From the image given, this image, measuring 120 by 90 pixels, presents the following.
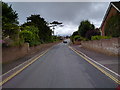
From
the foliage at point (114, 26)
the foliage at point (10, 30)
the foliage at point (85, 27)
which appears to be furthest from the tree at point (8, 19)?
the foliage at point (85, 27)

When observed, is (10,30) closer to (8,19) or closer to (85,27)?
(8,19)

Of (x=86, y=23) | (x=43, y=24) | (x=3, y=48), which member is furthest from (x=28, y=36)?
(x=86, y=23)

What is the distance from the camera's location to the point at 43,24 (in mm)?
53156

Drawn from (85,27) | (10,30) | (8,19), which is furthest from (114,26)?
(85,27)

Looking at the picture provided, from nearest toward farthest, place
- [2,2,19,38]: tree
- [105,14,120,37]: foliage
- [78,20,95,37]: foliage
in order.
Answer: [2,2,19,38]: tree → [105,14,120,37]: foliage → [78,20,95,37]: foliage

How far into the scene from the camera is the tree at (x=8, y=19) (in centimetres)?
1770

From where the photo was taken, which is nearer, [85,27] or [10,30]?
[10,30]

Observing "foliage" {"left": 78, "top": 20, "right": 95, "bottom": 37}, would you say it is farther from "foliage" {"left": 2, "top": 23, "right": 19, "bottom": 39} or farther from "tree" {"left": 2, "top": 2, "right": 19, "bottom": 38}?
"tree" {"left": 2, "top": 2, "right": 19, "bottom": 38}

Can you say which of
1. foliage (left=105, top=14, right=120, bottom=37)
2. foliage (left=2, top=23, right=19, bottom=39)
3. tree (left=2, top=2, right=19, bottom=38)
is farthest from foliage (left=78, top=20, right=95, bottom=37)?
tree (left=2, top=2, right=19, bottom=38)

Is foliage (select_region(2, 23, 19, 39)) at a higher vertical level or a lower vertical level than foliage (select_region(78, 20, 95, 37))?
lower

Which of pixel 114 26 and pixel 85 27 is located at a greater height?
pixel 85 27

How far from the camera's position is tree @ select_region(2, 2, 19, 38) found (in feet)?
58.1

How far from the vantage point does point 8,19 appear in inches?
725

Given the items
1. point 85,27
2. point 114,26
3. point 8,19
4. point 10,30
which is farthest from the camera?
point 85,27
